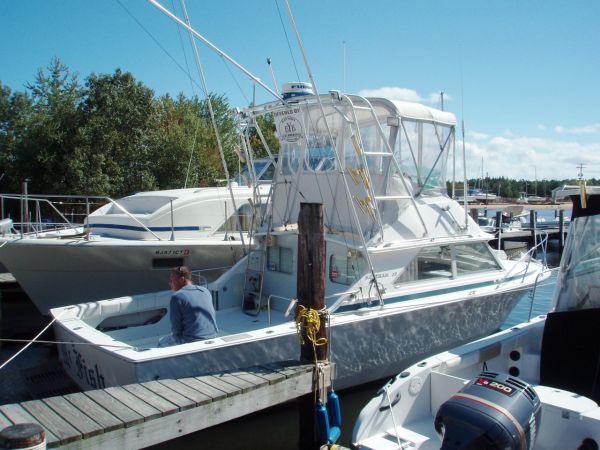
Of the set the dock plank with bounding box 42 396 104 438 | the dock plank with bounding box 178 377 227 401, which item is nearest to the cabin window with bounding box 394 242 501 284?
the dock plank with bounding box 178 377 227 401

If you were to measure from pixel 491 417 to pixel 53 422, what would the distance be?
3097mm

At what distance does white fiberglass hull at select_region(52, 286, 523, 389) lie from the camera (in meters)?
5.35

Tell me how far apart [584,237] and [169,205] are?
303 inches

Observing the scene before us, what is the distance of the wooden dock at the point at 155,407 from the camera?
13.0 feet

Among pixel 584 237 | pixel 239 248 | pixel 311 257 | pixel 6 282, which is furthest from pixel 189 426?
pixel 6 282

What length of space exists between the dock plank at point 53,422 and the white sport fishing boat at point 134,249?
17.0ft

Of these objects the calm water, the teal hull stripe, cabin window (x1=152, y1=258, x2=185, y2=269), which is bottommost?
the calm water

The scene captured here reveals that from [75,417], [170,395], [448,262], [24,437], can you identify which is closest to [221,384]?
[170,395]

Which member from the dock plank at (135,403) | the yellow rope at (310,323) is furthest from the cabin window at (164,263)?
the dock plank at (135,403)

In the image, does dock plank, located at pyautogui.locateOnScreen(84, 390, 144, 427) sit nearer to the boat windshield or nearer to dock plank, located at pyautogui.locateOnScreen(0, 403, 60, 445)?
dock plank, located at pyautogui.locateOnScreen(0, 403, 60, 445)

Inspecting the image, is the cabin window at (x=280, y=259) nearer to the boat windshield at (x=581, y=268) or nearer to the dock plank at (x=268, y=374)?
the dock plank at (x=268, y=374)

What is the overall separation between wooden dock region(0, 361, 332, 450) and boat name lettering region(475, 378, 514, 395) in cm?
167

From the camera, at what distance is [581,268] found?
17.6 feet

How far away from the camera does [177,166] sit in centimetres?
2119
